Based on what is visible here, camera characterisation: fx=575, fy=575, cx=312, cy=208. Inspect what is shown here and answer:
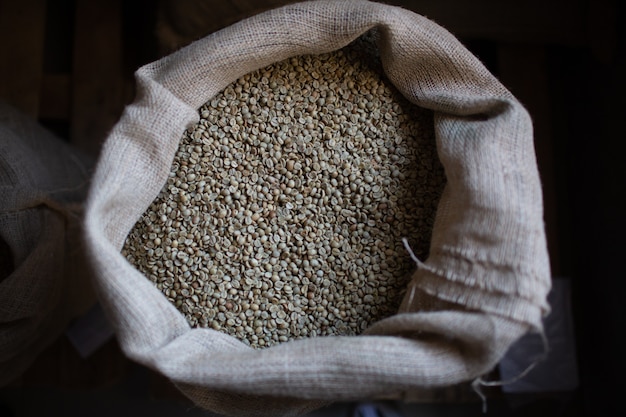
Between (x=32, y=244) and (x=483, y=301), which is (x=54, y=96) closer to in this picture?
(x=32, y=244)

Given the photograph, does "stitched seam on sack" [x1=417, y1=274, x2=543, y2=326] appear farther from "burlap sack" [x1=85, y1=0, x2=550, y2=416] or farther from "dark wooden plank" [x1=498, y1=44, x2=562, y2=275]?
"dark wooden plank" [x1=498, y1=44, x2=562, y2=275]

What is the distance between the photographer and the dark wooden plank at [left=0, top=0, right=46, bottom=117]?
4.78ft

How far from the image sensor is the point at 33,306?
3.43 feet

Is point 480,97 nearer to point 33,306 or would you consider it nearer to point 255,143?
point 255,143

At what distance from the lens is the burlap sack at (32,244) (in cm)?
103

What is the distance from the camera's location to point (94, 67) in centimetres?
149

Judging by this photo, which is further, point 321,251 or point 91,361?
point 91,361

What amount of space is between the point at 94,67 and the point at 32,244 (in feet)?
2.01

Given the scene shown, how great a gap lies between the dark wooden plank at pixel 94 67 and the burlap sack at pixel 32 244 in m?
0.23

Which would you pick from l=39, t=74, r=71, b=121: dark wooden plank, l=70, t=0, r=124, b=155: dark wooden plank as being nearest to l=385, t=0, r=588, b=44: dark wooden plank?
l=70, t=0, r=124, b=155: dark wooden plank

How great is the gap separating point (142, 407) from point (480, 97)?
1.19 m

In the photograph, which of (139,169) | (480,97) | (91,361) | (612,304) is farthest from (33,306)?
(612,304)

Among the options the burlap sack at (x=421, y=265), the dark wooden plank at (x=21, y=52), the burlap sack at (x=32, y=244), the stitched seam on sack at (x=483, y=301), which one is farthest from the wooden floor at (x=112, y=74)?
the stitched seam on sack at (x=483, y=301)

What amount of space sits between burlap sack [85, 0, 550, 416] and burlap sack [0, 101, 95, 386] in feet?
0.71
